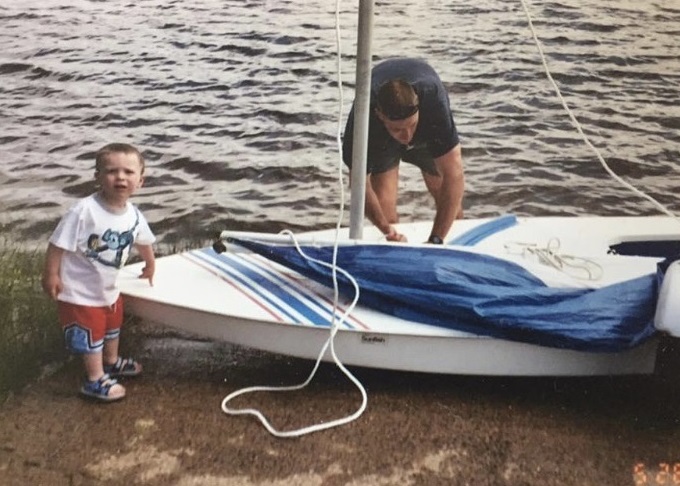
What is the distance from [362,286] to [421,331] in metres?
0.16

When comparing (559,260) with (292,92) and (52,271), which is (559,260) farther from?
(52,271)

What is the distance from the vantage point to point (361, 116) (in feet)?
5.83

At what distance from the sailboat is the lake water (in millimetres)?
265

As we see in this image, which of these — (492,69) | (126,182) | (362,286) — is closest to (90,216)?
(126,182)

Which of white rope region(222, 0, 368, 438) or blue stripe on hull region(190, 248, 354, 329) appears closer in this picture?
white rope region(222, 0, 368, 438)

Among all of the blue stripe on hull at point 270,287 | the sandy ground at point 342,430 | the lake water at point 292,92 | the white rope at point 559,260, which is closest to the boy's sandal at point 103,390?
the sandy ground at point 342,430

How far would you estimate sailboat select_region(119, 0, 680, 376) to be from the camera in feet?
5.47

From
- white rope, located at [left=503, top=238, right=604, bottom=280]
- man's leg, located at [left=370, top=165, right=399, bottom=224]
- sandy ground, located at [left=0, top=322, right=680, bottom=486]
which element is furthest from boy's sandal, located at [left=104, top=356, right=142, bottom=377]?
white rope, located at [left=503, top=238, right=604, bottom=280]

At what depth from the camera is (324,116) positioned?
6.77ft

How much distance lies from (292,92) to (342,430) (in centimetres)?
87

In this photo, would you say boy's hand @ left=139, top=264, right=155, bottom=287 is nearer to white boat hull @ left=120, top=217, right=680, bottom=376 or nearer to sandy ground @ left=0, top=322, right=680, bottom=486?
white boat hull @ left=120, top=217, right=680, bottom=376
